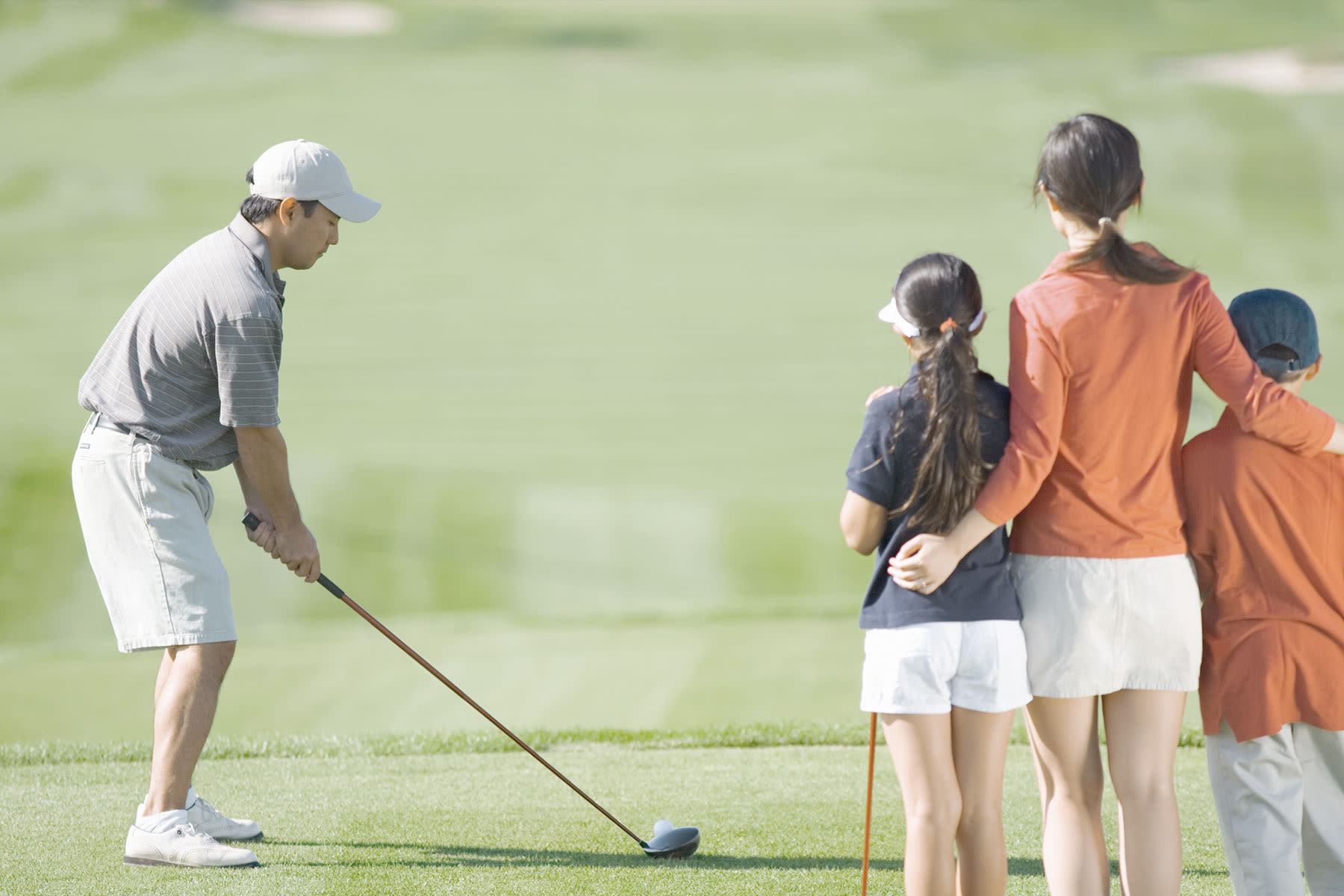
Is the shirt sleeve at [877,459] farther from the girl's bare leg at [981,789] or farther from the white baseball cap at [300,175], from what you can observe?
the white baseball cap at [300,175]

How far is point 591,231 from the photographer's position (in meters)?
13.0

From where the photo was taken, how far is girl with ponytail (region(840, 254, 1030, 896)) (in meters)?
1.90

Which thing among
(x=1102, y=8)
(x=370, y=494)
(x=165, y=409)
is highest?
(x=1102, y=8)

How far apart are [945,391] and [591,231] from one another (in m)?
11.3

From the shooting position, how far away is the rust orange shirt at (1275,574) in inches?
78.7

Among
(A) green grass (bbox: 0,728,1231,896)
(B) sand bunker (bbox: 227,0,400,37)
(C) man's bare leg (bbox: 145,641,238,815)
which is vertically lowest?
(A) green grass (bbox: 0,728,1231,896)

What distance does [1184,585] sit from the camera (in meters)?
1.97

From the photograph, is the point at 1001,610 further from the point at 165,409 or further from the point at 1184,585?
the point at 165,409

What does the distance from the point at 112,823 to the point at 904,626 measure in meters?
1.83

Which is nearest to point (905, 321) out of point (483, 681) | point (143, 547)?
point (143, 547)

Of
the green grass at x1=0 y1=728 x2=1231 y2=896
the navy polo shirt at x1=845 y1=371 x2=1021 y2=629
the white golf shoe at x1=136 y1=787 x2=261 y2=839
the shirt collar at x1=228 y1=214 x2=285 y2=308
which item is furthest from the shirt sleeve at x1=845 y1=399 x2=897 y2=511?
the white golf shoe at x1=136 y1=787 x2=261 y2=839

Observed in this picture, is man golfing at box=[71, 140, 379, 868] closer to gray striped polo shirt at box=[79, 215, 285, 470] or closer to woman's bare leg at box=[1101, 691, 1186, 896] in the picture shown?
gray striped polo shirt at box=[79, 215, 285, 470]

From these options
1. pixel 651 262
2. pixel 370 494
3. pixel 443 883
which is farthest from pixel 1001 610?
pixel 651 262

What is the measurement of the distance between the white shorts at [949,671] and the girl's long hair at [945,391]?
0.16 m
